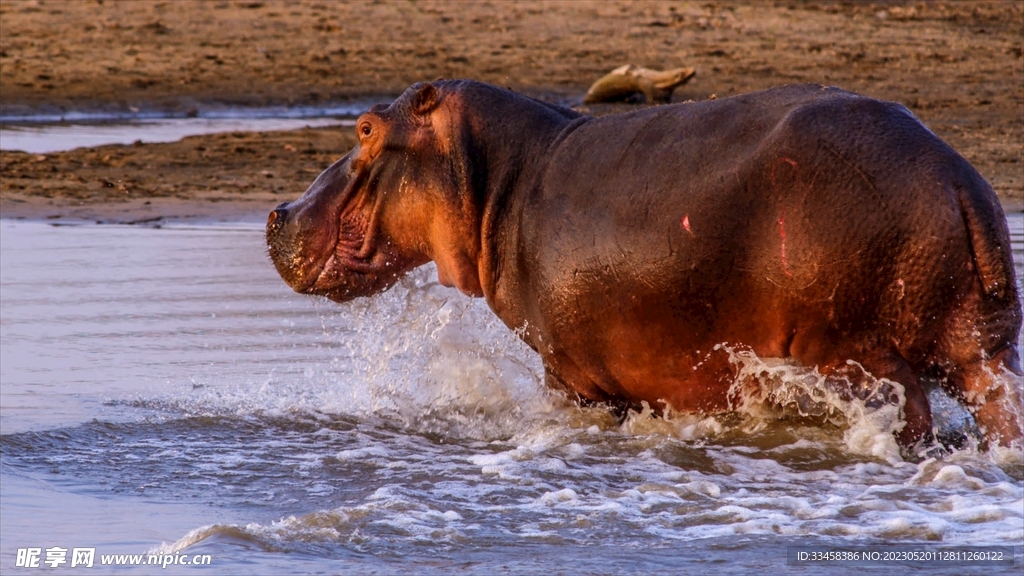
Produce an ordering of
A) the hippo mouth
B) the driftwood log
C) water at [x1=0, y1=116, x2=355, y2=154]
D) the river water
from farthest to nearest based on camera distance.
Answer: the driftwood log < water at [x1=0, y1=116, x2=355, y2=154] < the hippo mouth < the river water

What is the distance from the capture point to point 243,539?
3.68m

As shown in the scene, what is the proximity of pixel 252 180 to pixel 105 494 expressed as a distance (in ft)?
22.4

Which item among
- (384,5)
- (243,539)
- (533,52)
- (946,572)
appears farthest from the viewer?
(384,5)

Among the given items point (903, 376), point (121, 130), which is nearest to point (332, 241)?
point (903, 376)

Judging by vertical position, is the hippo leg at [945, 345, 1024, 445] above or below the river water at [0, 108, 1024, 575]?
above

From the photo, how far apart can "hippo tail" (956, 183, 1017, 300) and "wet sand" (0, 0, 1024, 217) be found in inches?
304

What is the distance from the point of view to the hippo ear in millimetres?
4852

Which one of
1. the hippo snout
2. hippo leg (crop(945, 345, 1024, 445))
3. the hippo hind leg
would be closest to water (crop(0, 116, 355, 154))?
the hippo snout

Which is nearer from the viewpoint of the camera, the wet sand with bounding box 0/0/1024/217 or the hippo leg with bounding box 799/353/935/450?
the hippo leg with bounding box 799/353/935/450

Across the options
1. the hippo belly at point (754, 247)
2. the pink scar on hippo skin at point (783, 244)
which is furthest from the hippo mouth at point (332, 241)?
the pink scar on hippo skin at point (783, 244)

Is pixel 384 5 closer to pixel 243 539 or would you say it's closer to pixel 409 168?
pixel 409 168

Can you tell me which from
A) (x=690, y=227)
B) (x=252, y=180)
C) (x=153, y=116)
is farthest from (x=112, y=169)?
(x=690, y=227)

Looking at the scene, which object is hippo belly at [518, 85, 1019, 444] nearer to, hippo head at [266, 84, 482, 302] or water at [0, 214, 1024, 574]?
water at [0, 214, 1024, 574]

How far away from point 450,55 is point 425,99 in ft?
37.3
